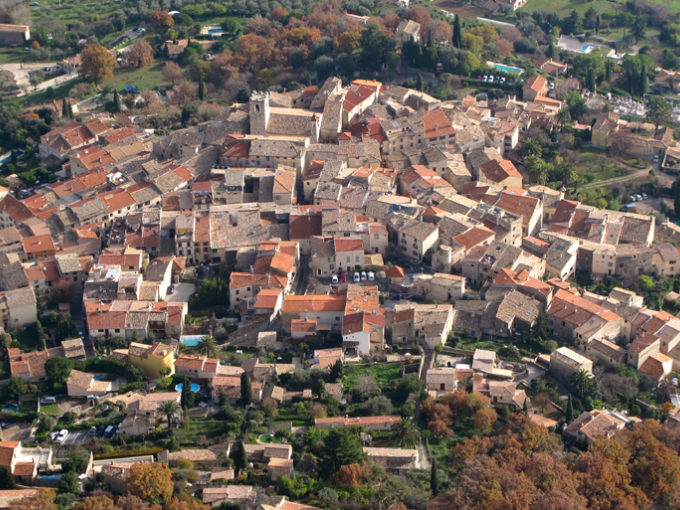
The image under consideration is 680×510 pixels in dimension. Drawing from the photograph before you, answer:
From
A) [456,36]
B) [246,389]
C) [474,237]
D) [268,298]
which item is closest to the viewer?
[246,389]

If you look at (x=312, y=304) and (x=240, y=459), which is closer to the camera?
(x=240, y=459)

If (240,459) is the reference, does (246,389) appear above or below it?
above

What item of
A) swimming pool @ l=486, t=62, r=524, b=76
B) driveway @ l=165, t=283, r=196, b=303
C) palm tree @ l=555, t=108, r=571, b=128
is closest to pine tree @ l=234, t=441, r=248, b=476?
driveway @ l=165, t=283, r=196, b=303

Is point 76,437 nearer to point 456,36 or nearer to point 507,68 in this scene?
point 456,36

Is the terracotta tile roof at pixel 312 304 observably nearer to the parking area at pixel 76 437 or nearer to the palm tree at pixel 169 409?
the palm tree at pixel 169 409

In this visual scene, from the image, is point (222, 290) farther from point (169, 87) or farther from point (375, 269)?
point (169, 87)

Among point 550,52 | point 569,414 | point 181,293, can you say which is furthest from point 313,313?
point 550,52

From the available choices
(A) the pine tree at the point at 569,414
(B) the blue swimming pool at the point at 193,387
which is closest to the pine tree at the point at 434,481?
(A) the pine tree at the point at 569,414
